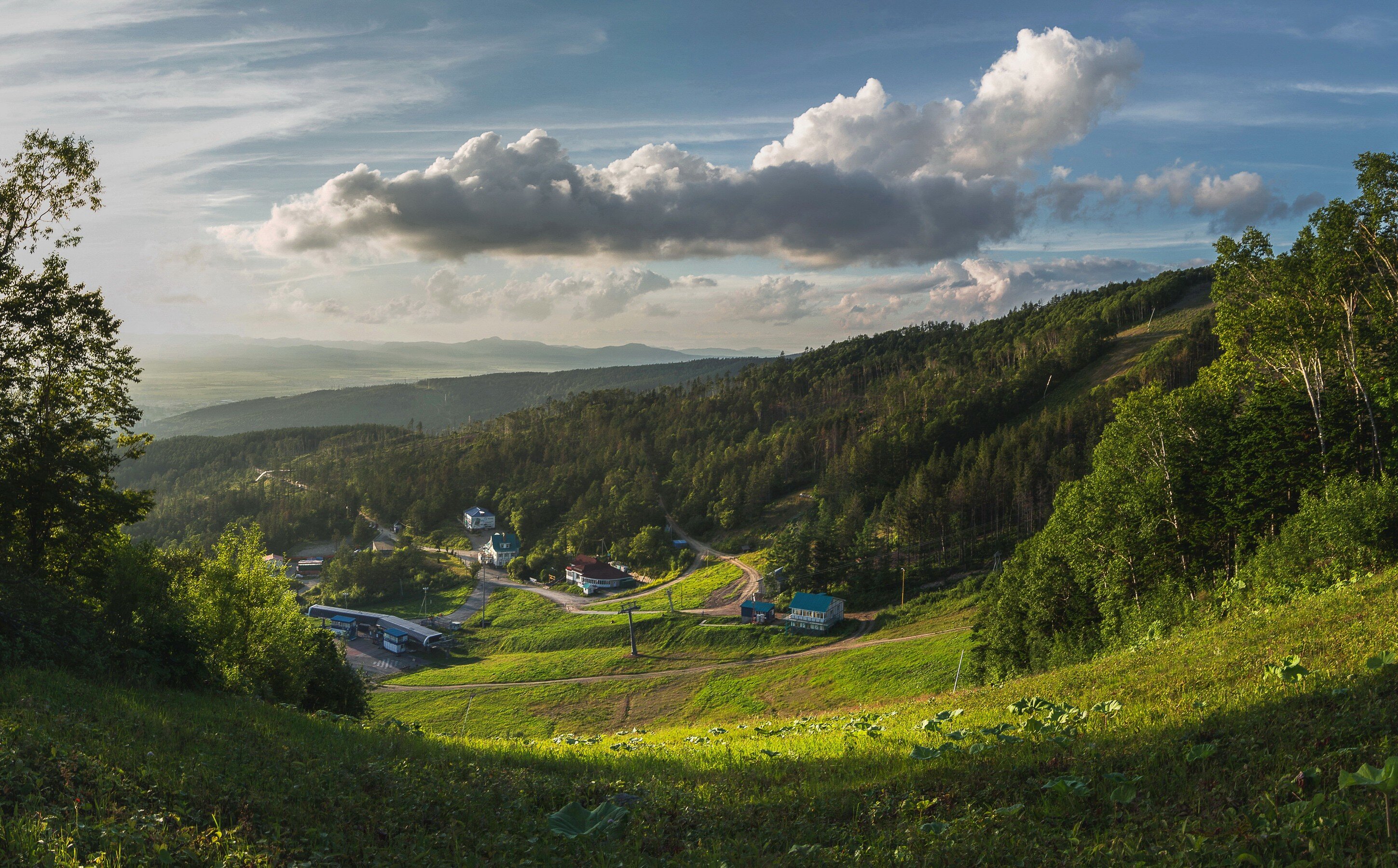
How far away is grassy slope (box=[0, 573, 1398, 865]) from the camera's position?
20.5 ft

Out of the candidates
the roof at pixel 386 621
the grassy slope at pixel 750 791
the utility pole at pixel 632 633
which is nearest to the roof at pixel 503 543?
the roof at pixel 386 621

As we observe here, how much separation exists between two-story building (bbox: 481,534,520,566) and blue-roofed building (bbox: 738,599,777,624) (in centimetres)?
7626

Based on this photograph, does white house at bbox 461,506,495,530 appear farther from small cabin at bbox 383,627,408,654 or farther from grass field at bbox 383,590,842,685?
small cabin at bbox 383,627,408,654

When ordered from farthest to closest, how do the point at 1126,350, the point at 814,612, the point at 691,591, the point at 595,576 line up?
the point at 1126,350, the point at 595,576, the point at 691,591, the point at 814,612

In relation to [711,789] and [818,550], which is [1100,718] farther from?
[818,550]

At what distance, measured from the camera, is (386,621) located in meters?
109

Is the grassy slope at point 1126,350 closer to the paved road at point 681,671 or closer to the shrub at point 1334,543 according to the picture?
the paved road at point 681,671

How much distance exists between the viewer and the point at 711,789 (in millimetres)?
9250

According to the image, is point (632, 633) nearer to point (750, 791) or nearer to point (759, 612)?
point (759, 612)

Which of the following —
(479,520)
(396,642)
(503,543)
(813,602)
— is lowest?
(396,642)

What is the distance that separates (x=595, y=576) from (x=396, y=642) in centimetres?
3789

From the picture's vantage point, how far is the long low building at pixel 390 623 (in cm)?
10181

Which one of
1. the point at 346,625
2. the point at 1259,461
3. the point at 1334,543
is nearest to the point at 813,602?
the point at 1259,461

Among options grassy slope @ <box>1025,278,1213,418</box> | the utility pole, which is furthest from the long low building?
grassy slope @ <box>1025,278,1213,418</box>
